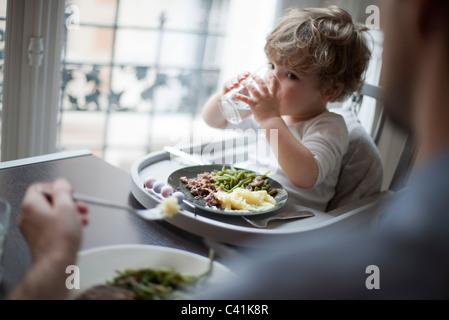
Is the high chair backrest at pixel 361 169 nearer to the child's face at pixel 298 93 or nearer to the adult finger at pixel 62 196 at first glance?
the child's face at pixel 298 93

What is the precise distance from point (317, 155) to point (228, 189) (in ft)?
0.87

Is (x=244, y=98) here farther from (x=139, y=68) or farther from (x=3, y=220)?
(x=139, y=68)

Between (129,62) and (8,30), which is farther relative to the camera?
(129,62)

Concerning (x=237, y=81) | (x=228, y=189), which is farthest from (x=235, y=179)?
(x=237, y=81)

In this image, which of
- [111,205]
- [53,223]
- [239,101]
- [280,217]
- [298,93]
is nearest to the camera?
[53,223]

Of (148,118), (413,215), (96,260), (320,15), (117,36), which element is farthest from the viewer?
(148,118)

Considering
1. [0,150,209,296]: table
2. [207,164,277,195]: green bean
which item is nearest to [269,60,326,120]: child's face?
[207,164,277,195]: green bean

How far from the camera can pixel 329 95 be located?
4.26 feet

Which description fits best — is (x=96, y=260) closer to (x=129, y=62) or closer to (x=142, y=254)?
(x=142, y=254)

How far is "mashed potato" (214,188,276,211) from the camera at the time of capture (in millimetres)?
912

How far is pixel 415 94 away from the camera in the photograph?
19.9 inches

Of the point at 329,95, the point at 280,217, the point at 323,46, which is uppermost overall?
the point at 323,46

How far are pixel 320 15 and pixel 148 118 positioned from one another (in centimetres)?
122
